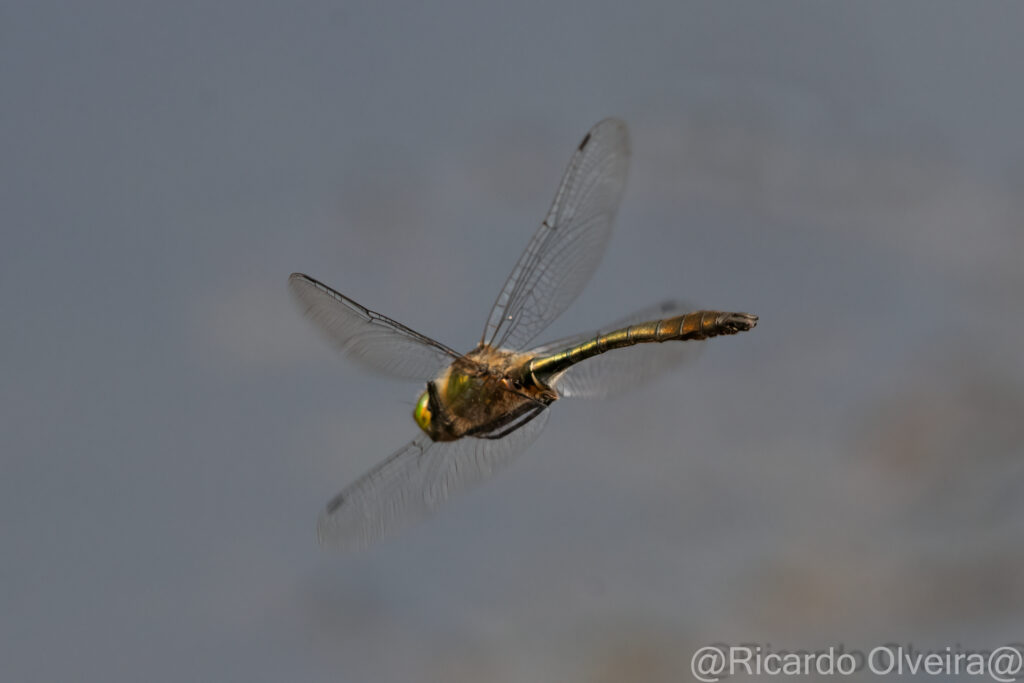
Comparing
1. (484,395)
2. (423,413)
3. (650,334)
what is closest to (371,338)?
(423,413)

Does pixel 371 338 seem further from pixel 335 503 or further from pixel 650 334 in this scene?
pixel 650 334

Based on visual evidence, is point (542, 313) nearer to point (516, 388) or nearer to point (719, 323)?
point (516, 388)

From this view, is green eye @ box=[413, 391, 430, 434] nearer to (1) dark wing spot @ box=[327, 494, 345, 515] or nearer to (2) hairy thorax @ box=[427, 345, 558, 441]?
(2) hairy thorax @ box=[427, 345, 558, 441]

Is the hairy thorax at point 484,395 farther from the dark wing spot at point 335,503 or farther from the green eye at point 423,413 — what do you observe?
the dark wing spot at point 335,503

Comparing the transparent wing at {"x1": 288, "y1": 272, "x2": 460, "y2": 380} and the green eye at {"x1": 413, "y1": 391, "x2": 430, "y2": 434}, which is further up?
the transparent wing at {"x1": 288, "y1": 272, "x2": 460, "y2": 380}

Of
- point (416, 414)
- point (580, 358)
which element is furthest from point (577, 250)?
point (416, 414)

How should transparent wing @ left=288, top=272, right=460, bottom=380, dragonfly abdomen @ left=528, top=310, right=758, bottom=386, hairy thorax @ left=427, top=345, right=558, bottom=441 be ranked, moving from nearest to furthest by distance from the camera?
dragonfly abdomen @ left=528, top=310, right=758, bottom=386 → hairy thorax @ left=427, top=345, right=558, bottom=441 → transparent wing @ left=288, top=272, right=460, bottom=380
